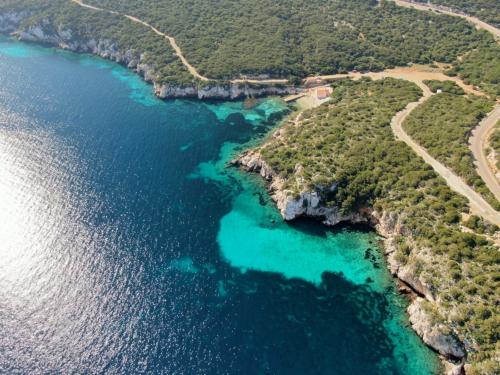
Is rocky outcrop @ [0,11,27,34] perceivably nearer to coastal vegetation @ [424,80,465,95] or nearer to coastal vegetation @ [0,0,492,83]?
coastal vegetation @ [0,0,492,83]

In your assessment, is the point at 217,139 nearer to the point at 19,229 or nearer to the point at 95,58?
the point at 19,229

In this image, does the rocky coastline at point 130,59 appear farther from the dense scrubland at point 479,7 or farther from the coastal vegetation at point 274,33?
the dense scrubland at point 479,7

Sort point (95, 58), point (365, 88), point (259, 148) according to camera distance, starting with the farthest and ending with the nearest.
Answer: point (95, 58) → point (365, 88) → point (259, 148)

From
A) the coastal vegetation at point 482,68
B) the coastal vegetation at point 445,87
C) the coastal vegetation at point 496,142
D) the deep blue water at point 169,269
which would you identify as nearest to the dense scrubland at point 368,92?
the coastal vegetation at point 482,68

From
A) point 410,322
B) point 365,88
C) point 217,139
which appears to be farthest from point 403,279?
point 365,88

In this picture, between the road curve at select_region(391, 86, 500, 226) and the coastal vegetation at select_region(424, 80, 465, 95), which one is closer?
the road curve at select_region(391, 86, 500, 226)

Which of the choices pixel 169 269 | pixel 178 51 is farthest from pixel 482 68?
pixel 169 269

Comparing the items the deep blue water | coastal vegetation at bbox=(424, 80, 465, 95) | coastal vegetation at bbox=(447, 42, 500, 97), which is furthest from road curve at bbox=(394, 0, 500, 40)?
the deep blue water

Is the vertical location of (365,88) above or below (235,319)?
above
